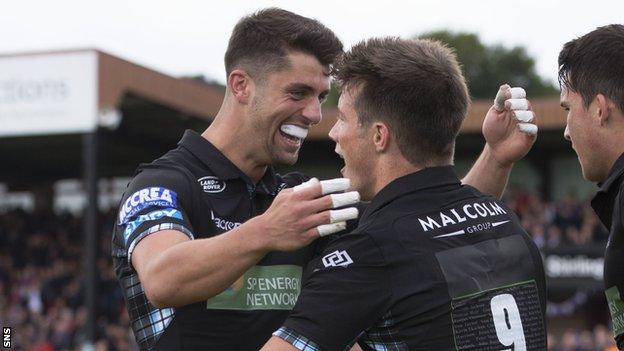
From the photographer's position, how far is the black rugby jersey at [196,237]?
3.92 metres

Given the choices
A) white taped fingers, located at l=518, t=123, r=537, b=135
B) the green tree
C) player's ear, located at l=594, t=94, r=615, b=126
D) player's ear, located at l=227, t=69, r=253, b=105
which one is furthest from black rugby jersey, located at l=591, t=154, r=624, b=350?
the green tree

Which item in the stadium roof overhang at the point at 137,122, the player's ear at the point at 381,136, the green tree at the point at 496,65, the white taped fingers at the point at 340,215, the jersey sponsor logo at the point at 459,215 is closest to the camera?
the white taped fingers at the point at 340,215

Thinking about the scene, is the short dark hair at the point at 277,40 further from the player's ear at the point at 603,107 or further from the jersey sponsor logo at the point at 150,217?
the player's ear at the point at 603,107

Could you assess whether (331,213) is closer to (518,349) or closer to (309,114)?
(518,349)

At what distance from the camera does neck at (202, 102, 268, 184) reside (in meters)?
4.46

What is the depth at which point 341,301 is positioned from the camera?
333cm

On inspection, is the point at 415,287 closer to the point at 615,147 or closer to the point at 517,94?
the point at 615,147

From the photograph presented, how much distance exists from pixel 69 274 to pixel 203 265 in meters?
22.4

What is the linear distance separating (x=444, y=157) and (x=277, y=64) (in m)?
1.08

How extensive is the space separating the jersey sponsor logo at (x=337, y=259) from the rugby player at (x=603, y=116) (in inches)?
41.1

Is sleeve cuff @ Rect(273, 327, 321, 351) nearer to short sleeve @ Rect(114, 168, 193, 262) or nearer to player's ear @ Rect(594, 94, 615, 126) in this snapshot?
short sleeve @ Rect(114, 168, 193, 262)

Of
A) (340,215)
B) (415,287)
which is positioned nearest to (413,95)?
(340,215)

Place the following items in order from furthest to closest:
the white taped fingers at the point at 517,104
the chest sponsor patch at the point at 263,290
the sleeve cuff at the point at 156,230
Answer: the white taped fingers at the point at 517,104, the chest sponsor patch at the point at 263,290, the sleeve cuff at the point at 156,230

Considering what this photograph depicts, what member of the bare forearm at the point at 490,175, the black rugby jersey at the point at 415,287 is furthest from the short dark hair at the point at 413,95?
the bare forearm at the point at 490,175
